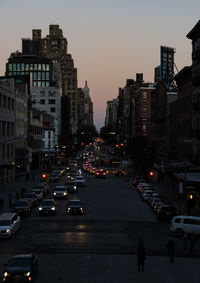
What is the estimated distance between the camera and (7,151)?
81.2 metres

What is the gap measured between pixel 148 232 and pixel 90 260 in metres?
10.4

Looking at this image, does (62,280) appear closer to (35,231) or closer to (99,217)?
(35,231)

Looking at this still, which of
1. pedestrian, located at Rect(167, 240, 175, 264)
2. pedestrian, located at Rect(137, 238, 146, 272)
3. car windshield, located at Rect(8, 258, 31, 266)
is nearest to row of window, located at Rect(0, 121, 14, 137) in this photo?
pedestrian, located at Rect(167, 240, 175, 264)

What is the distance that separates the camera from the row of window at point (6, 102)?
7562 centimetres

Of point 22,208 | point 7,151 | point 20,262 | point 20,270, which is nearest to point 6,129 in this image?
point 7,151

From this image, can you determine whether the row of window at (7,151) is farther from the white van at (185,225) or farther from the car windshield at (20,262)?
the car windshield at (20,262)

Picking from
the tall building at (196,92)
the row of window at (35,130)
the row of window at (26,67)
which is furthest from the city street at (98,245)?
the row of window at (26,67)

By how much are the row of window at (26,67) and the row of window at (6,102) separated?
354 feet

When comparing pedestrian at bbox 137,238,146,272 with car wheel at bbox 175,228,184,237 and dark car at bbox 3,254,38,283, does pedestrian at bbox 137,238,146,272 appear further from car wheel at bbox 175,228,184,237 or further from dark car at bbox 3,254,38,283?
car wheel at bbox 175,228,184,237

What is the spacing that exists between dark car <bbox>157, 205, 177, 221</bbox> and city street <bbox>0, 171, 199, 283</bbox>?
2.88 ft

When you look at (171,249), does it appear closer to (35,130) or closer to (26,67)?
(35,130)

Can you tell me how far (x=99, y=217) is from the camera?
1697 inches

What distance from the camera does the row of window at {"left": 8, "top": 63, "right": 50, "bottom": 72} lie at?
19026cm

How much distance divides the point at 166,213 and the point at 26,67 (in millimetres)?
156806
